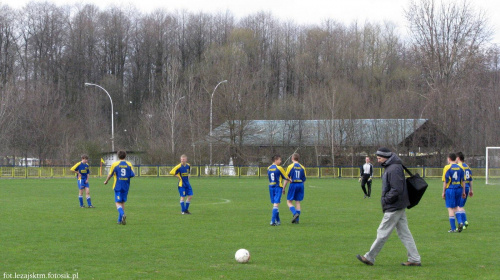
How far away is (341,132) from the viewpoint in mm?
58312

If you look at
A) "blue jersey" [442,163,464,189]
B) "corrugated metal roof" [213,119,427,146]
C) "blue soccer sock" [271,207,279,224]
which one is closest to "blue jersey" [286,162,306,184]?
"blue soccer sock" [271,207,279,224]

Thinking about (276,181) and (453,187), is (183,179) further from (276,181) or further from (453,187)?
(453,187)

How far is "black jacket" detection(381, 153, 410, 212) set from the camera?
9312 mm

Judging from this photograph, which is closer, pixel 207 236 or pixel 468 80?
pixel 207 236

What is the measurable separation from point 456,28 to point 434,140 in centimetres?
1404

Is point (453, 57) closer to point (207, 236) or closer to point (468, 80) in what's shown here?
point (468, 80)

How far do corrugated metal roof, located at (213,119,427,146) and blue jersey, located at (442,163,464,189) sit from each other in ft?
139

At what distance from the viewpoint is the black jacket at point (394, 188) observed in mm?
9312

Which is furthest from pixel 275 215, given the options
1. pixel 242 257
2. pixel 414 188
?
pixel 414 188

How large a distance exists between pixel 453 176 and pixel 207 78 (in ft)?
168

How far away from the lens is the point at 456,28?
62719 millimetres

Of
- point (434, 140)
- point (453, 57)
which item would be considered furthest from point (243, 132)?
point (453, 57)

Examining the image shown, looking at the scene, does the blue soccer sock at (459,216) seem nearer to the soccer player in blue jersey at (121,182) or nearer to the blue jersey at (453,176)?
the blue jersey at (453,176)

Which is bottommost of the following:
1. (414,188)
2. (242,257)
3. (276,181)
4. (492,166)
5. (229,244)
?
(229,244)
